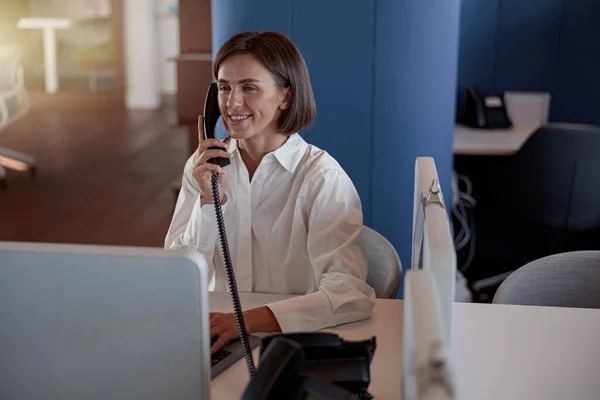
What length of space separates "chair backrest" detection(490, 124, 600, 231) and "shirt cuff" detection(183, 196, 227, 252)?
6.24ft

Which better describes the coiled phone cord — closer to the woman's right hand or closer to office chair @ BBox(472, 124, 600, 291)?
the woman's right hand

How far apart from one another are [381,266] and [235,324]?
0.50 m

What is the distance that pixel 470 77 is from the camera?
4.48m

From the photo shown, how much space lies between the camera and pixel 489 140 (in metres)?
3.96

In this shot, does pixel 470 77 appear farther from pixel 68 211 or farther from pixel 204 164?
pixel 204 164

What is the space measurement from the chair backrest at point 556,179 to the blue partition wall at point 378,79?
601 mm

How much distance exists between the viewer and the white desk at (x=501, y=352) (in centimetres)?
145

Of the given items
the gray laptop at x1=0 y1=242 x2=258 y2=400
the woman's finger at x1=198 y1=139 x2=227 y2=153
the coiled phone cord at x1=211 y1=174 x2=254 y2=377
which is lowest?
the coiled phone cord at x1=211 y1=174 x2=254 y2=377

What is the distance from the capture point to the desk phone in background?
4.23 metres

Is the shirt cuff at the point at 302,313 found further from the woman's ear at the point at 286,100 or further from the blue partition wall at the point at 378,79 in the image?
the blue partition wall at the point at 378,79

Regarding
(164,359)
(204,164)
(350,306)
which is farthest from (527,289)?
(164,359)

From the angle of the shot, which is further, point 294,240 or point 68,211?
point 68,211

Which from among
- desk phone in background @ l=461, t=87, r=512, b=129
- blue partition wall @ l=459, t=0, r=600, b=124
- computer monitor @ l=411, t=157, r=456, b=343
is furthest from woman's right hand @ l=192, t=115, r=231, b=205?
blue partition wall @ l=459, t=0, r=600, b=124

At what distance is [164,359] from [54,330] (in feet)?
0.44
